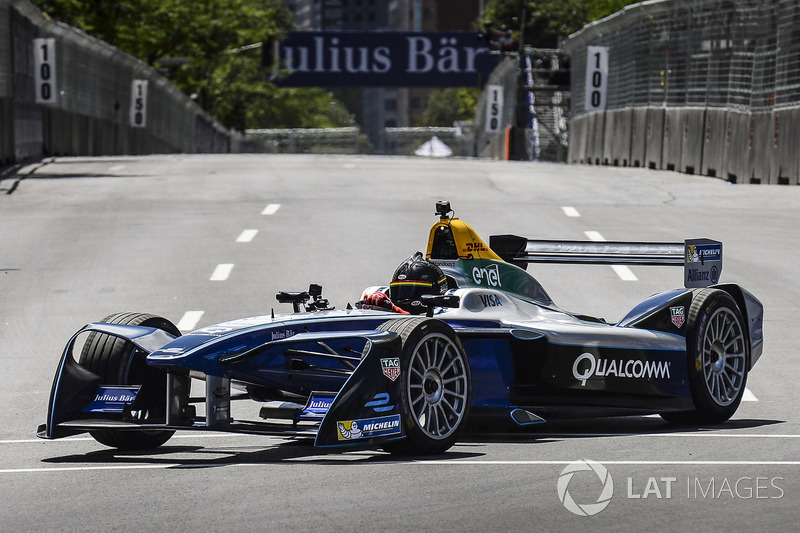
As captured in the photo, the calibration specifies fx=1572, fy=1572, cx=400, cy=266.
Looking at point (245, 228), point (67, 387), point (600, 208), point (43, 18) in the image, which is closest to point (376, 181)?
point (600, 208)

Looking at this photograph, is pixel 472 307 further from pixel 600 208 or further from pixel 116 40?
pixel 116 40

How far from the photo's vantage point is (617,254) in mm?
11484

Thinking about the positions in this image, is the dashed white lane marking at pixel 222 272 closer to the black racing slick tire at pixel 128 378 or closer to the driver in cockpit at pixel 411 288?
the driver in cockpit at pixel 411 288

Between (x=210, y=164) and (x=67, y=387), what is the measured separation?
93.2 ft

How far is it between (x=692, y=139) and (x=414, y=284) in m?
27.1

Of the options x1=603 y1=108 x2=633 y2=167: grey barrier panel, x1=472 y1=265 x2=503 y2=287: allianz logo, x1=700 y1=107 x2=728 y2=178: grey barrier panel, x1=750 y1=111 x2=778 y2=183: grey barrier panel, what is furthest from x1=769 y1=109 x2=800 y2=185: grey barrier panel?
x1=472 y1=265 x2=503 y2=287: allianz logo

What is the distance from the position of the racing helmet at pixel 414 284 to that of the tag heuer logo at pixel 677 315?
1552 millimetres

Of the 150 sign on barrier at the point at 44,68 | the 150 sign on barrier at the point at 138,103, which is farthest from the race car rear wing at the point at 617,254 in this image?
the 150 sign on barrier at the point at 138,103

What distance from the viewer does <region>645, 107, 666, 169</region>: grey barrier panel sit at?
3947cm

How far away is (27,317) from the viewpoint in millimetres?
15453

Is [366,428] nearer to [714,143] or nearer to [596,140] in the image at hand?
[714,143]

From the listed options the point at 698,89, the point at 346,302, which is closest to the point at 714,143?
the point at 698,89

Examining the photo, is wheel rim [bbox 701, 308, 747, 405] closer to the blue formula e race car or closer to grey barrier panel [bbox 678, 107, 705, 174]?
the blue formula e race car

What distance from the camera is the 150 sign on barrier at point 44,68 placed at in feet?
130
